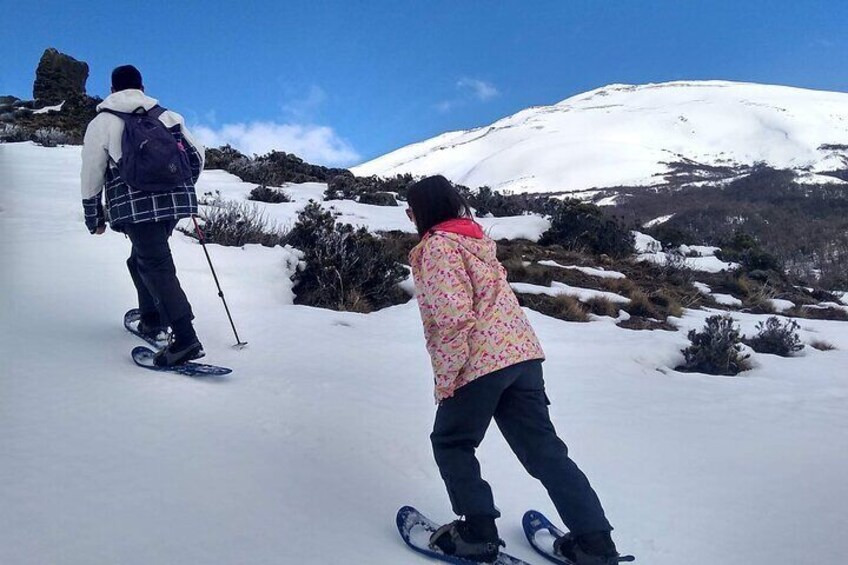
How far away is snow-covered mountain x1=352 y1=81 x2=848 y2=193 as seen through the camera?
301ft

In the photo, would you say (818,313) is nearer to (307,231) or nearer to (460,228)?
(307,231)

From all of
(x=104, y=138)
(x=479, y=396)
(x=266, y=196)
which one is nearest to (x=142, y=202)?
(x=104, y=138)

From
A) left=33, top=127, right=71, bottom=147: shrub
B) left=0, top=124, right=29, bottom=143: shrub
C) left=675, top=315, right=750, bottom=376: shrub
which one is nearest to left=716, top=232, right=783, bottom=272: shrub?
left=675, top=315, right=750, bottom=376: shrub

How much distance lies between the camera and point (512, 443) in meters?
2.40

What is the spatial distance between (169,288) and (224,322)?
1.20 metres

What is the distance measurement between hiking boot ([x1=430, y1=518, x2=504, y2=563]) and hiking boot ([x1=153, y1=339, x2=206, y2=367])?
1.91 metres

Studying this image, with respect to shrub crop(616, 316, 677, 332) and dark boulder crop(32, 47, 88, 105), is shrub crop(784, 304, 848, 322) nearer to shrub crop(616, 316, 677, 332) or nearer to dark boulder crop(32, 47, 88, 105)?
shrub crop(616, 316, 677, 332)

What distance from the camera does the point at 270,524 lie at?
2225mm

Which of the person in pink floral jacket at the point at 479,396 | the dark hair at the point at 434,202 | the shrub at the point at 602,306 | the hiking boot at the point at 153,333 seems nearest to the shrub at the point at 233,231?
the hiking boot at the point at 153,333

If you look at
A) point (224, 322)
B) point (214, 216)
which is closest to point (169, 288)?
point (224, 322)

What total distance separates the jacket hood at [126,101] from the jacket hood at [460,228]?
202 cm

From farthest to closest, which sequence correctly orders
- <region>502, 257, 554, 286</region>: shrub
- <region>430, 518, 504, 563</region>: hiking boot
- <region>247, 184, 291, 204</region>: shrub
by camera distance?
<region>247, 184, 291, 204</region>: shrub
<region>502, 257, 554, 286</region>: shrub
<region>430, 518, 504, 563</region>: hiking boot

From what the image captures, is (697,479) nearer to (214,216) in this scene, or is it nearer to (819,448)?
(819,448)

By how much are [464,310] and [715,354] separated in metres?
4.58
